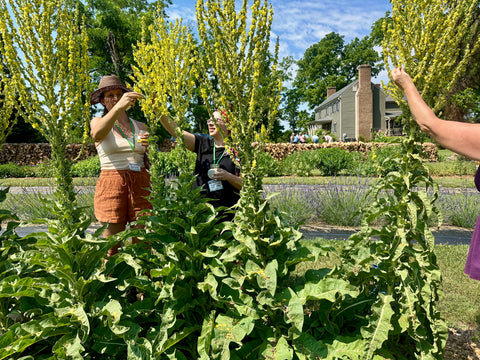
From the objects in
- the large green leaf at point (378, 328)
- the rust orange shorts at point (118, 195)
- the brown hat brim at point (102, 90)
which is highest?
the brown hat brim at point (102, 90)

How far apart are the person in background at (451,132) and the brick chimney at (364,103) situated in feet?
144

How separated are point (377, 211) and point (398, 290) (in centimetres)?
53

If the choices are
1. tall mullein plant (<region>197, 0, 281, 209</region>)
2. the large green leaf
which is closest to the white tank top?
tall mullein plant (<region>197, 0, 281, 209</region>)

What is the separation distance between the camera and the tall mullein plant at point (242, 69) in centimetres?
200

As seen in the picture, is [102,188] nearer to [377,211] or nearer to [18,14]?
[18,14]

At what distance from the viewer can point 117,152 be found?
332cm

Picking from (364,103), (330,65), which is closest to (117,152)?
(364,103)

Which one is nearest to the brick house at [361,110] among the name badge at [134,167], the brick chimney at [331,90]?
the brick chimney at [331,90]

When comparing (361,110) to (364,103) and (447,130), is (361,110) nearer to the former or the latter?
(364,103)

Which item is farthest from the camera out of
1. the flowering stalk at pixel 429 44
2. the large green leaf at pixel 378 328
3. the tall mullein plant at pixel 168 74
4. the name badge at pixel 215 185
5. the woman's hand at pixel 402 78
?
the name badge at pixel 215 185

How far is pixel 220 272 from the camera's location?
6.69 feet

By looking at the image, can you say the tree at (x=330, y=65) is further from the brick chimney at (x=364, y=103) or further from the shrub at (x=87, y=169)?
the shrub at (x=87, y=169)

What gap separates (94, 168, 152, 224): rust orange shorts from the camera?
10.8ft

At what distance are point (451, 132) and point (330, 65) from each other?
64928mm
